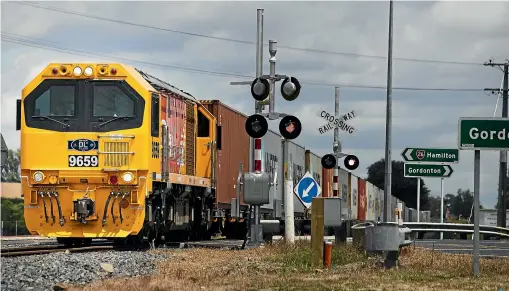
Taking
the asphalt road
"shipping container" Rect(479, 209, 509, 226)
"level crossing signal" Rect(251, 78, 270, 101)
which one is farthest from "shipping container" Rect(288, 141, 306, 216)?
"shipping container" Rect(479, 209, 509, 226)

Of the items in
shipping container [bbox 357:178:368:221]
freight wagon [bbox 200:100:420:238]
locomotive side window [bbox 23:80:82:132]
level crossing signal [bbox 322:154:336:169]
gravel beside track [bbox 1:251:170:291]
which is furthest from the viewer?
shipping container [bbox 357:178:368:221]

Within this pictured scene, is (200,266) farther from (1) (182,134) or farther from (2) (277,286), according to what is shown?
(1) (182,134)

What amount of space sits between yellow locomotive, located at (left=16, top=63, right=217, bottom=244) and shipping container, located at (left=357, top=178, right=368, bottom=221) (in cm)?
3450

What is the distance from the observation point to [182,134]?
22.8m

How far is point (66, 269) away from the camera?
13.7 m

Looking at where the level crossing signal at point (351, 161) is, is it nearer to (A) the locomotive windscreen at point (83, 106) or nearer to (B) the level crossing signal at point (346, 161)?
(B) the level crossing signal at point (346, 161)

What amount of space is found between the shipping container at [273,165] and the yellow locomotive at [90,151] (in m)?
10.4

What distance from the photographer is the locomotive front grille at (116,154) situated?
19.2 m

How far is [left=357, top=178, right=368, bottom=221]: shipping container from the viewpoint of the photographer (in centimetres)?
5399

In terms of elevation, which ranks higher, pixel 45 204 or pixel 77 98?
pixel 77 98

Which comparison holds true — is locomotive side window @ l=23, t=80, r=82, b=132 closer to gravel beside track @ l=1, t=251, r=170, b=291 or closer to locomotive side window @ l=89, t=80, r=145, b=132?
locomotive side window @ l=89, t=80, r=145, b=132

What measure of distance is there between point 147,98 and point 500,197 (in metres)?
43.2

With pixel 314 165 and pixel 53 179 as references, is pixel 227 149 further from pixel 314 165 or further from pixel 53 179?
pixel 314 165

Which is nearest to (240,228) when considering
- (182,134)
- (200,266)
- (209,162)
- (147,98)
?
(209,162)
